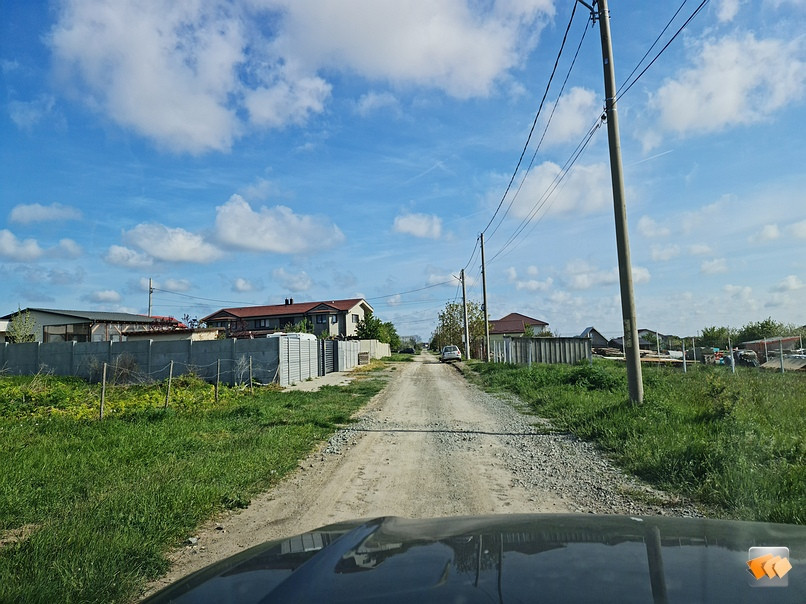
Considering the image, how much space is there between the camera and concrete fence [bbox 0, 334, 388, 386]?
23969mm

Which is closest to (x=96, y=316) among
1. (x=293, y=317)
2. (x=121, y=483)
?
(x=293, y=317)

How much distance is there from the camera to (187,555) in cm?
462

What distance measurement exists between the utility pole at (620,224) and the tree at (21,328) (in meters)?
41.2

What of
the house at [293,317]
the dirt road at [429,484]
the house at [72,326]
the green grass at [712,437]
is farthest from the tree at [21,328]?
the green grass at [712,437]

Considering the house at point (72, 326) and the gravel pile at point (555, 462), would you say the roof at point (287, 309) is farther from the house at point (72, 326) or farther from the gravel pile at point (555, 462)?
the gravel pile at point (555, 462)

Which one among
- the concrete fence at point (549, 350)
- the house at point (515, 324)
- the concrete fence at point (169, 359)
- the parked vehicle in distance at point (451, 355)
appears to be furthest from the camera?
the house at point (515, 324)

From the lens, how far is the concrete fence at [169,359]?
78.6ft

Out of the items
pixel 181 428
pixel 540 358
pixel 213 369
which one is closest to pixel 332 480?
pixel 181 428

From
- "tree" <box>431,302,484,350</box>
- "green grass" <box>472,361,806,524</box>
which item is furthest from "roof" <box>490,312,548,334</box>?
"green grass" <box>472,361,806,524</box>

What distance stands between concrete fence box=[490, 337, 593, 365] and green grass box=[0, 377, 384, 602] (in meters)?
16.5

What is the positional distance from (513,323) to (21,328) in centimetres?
7928

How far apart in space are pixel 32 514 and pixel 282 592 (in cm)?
475

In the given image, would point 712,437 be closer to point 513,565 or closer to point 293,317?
point 513,565

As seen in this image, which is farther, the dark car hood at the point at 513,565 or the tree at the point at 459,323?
the tree at the point at 459,323
